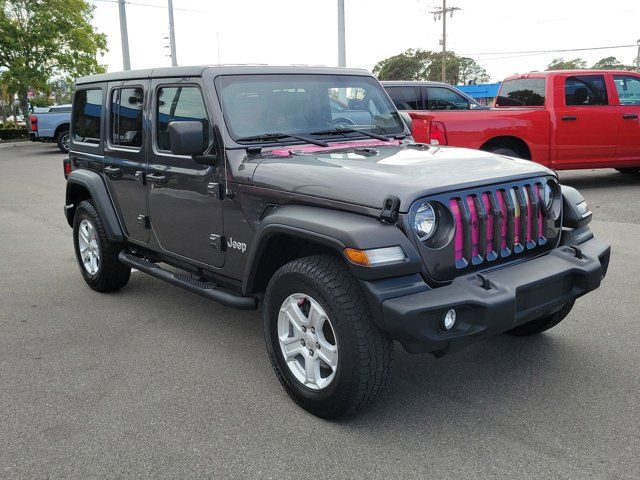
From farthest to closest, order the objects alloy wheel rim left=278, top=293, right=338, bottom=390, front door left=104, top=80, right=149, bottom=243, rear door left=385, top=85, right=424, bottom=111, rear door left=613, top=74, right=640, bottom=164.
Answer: rear door left=385, top=85, right=424, bottom=111 < rear door left=613, top=74, right=640, bottom=164 < front door left=104, top=80, right=149, bottom=243 < alloy wheel rim left=278, top=293, right=338, bottom=390

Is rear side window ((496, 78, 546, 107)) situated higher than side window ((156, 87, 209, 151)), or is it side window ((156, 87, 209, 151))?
rear side window ((496, 78, 546, 107))

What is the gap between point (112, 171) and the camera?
491 cm

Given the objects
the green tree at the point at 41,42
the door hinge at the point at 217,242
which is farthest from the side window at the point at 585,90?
the green tree at the point at 41,42

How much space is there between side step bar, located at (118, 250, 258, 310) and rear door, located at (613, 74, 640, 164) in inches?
333

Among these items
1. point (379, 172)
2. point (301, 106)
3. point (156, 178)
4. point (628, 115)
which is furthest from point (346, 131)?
point (628, 115)

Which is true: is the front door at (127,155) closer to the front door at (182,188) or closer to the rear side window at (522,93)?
the front door at (182,188)

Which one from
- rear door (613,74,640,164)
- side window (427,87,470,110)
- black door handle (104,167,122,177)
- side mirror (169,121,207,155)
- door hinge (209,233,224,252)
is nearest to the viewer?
side mirror (169,121,207,155)

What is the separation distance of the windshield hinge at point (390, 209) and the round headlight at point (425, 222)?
12 centimetres

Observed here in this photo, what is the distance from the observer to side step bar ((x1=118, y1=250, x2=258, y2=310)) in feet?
12.3

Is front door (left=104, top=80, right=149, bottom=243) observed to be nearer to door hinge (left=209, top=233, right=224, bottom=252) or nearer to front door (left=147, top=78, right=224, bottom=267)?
front door (left=147, top=78, right=224, bottom=267)

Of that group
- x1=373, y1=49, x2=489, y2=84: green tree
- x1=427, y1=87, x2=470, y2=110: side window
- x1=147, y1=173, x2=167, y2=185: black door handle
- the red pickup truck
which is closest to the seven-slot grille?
x1=147, y1=173, x2=167, y2=185: black door handle

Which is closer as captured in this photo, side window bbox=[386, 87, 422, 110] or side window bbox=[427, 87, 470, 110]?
side window bbox=[386, 87, 422, 110]

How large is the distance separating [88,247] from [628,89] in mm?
8905

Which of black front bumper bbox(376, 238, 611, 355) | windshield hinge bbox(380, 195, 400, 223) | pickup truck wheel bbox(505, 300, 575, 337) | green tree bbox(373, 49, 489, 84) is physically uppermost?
green tree bbox(373, 49, 489, 84)
